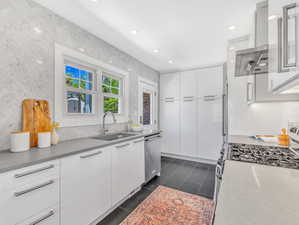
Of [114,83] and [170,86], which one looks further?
[170,86]

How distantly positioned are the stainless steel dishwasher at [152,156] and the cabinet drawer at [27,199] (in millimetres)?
1507

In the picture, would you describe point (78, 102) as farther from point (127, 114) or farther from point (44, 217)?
point (44, 217)

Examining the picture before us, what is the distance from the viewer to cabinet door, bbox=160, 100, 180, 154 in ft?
13.3

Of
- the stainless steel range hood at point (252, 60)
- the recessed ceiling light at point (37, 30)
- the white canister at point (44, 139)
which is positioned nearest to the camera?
the stainless steel range hood at point (252, 60)

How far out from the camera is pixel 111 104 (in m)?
2.64

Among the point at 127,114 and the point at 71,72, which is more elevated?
the point at 71,72

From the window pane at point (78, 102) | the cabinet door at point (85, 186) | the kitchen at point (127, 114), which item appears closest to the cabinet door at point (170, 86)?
the kitchen at point (127, 114)

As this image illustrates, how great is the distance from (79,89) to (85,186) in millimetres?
1346

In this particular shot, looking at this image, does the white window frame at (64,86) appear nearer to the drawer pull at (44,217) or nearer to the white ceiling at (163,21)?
the white ceiling at (163,21)

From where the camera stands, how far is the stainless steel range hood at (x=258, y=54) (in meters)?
1.23

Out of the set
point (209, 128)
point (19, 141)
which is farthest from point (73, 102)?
point (209, 128)

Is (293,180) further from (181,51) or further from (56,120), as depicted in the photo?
(181,51)

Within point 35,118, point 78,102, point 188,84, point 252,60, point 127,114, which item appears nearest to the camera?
point 252,60

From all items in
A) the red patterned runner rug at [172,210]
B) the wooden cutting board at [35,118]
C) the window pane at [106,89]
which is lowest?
the red patterned runner rug at [172,210]
